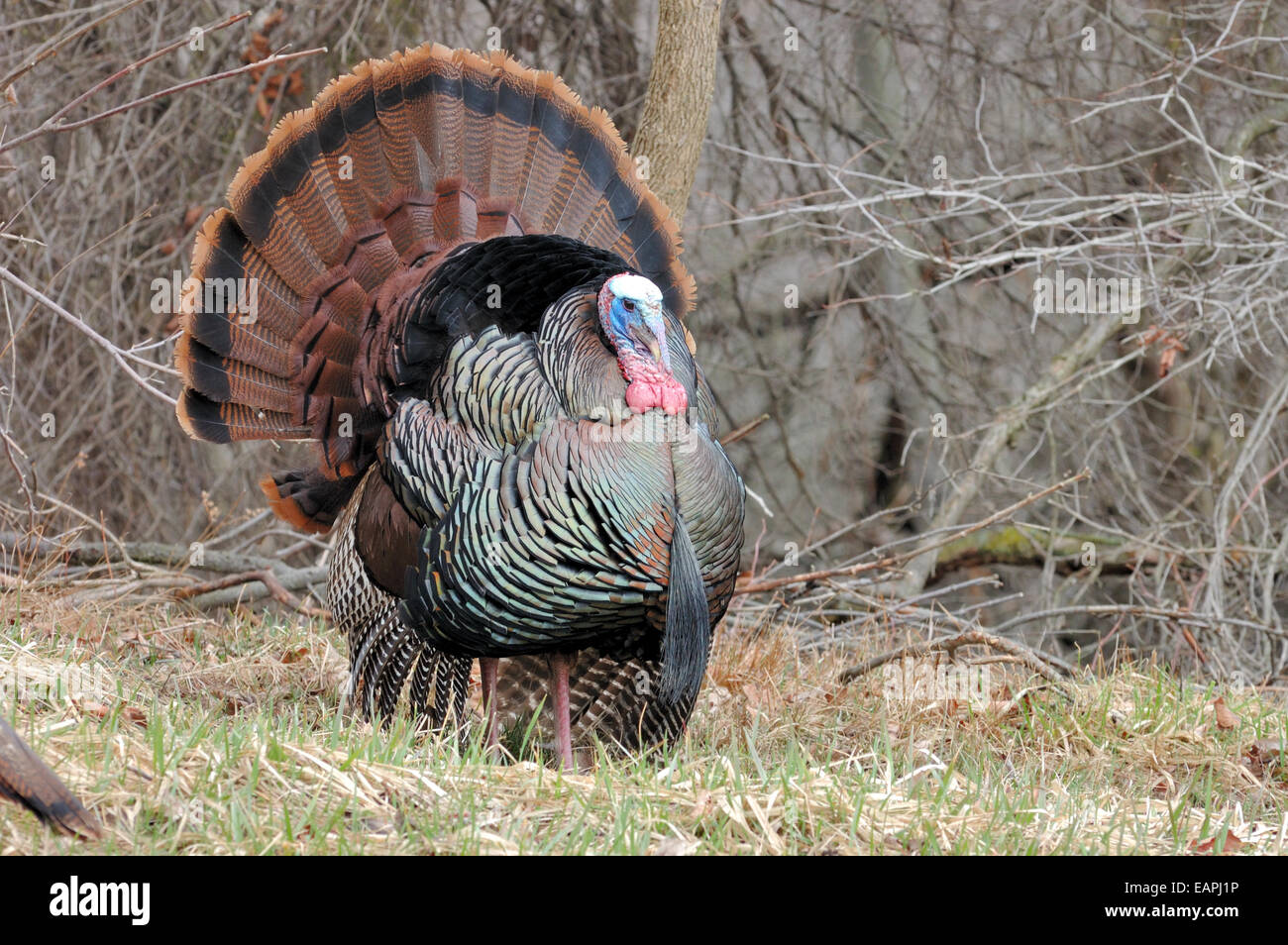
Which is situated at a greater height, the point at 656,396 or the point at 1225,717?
the point at 656,396

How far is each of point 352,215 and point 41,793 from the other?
92.6 inches

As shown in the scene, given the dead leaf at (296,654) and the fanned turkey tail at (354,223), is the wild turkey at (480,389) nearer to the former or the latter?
the fanned turkey tail at (354,223)

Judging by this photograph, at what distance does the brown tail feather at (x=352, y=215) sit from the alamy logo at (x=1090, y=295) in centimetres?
253

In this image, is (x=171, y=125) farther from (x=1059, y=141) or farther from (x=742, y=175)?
(x=1059, y=141)

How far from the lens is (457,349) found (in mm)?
3727

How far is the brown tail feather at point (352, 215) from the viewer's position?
4180 mm

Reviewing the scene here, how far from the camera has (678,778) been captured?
293cm

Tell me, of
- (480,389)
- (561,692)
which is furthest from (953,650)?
(480,389)

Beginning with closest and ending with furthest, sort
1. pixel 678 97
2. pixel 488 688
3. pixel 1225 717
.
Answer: pixel 488 688, pixel 1225 717, pixel 678 97

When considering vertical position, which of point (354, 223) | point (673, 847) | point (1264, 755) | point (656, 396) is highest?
point (354, 223)

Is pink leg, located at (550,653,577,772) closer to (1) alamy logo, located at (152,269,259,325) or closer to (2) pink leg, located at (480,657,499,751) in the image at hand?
(2) pink leg, located at (480,657,499,751)

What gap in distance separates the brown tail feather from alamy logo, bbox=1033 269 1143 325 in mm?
2527

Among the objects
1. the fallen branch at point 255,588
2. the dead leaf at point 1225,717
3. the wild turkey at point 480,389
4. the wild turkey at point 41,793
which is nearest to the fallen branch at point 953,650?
the dead leaf at point 1225,717
